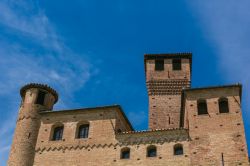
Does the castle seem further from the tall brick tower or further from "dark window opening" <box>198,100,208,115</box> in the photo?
the tall brick tower

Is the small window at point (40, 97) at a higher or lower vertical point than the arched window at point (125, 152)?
higher

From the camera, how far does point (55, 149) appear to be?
27.7 m

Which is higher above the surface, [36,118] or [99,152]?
[36,118]

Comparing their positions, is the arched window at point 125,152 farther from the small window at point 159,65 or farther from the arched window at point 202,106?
the small window at point 159,65

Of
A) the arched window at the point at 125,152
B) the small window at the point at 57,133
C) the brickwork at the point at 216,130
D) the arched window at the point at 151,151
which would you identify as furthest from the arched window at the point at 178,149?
the small window at the point at 57,133

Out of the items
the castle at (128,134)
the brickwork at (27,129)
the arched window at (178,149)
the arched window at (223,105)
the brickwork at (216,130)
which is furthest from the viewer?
the brickwork at (27,129)

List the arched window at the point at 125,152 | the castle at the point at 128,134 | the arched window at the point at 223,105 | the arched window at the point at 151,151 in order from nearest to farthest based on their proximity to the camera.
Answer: the castle at the point at 128,134 → the arched window at the point at 151,151 → the arched window at the point at 223,105 → the arched window at the point at 125,152

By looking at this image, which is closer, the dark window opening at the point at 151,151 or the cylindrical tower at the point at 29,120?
the dark window opening at the point at 151,151

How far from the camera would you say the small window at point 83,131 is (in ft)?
92.2

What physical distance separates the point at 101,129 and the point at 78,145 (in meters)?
1.90

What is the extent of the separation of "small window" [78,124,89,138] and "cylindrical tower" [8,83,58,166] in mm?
3276

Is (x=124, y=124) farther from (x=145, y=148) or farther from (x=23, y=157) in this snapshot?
Answer: (x=23, y=157)

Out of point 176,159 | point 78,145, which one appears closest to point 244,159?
point 176,159

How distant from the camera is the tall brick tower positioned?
32062mm
